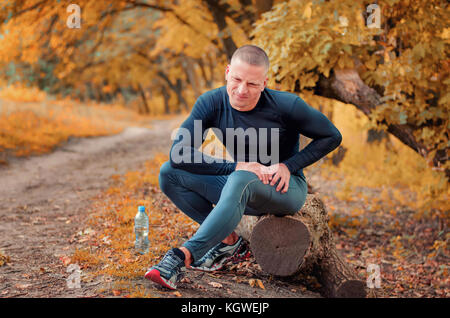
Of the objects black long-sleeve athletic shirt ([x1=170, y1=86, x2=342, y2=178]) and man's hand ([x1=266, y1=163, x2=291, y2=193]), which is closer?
man's hand ([x1=266, y1=163, x2=291, y2=193])

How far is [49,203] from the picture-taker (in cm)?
647

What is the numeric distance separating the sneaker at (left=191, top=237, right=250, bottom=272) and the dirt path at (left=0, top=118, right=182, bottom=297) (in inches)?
39.1

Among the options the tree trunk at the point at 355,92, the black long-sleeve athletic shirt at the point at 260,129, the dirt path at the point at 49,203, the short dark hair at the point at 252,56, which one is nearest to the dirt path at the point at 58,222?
the dirt path at the point at 49,203

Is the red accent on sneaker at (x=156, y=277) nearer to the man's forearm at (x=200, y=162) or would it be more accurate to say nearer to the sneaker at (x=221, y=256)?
the sneaker at (x=221, y=256)

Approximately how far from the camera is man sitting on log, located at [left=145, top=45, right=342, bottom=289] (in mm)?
3047

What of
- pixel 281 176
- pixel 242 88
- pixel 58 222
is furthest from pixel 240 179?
pixel 58 222

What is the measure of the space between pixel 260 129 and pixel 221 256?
4.02ft

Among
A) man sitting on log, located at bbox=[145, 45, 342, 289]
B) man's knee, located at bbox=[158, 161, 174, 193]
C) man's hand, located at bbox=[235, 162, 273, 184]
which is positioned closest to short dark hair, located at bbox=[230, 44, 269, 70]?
man sitting on log, located at bbox=[145, 45, 342, 289]

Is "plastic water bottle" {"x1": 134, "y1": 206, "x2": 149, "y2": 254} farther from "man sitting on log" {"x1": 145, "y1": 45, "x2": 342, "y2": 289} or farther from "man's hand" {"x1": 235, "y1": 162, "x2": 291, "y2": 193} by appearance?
"man's hand" {"x1": 235, "y1": 162, "x2": 291, "y2": 193}

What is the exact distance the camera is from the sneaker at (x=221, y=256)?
143 inches

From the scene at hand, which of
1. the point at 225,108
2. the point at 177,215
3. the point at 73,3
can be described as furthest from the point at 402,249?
the point at 73,3

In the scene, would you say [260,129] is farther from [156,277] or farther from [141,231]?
[141,231]

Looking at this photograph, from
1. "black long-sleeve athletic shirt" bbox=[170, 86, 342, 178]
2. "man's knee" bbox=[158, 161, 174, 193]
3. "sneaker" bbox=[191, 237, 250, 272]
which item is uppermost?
"black long-sleeve athletic shirt" bbox=[170, 86, 342, 178]
